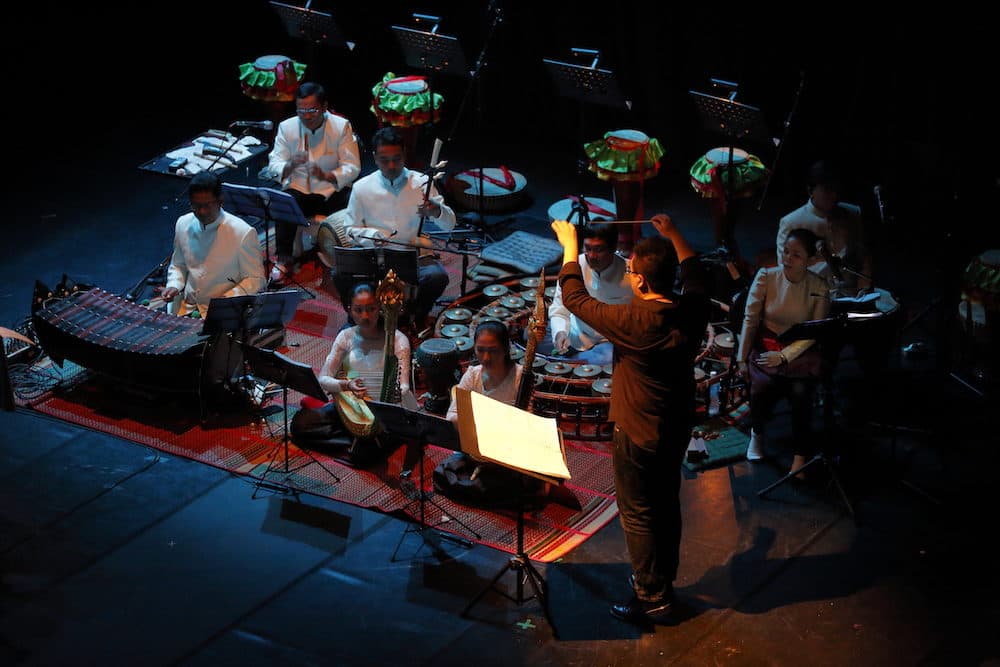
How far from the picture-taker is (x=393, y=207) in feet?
27.8

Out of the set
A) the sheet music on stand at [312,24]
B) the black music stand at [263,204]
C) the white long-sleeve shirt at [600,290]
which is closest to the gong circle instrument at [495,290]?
the white long-sleeve shirt at [600,290]

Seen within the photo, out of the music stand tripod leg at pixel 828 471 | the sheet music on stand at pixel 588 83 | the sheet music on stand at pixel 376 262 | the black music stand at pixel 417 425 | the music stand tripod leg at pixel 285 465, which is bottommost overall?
the music stand tripod leg at pixel 285 465

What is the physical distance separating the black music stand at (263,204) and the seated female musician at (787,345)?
3009 millimetres

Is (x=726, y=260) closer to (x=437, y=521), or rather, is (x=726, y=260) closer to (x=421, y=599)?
(x=437, y=521)

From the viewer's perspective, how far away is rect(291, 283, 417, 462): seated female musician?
6793 mm

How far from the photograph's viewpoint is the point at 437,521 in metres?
6.43

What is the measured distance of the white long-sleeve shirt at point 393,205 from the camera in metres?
8.46

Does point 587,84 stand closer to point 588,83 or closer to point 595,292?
point 588,83

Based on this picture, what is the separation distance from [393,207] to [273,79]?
6.57 feet

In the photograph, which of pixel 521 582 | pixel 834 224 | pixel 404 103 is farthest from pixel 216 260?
pixel 834 224

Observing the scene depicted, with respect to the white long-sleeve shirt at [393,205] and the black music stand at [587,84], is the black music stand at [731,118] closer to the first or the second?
the black music stand at [587,84]

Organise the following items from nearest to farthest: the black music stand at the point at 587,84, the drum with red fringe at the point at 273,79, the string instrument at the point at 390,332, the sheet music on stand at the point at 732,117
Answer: the string instrument at the point at 390,332 < the sheet music on stand at the point at 732,117 < the black music stand at the point at 587,84 < the drum with red fringe at the point at 273,79

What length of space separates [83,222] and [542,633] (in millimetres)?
5825

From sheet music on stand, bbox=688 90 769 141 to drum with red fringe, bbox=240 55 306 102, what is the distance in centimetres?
329
